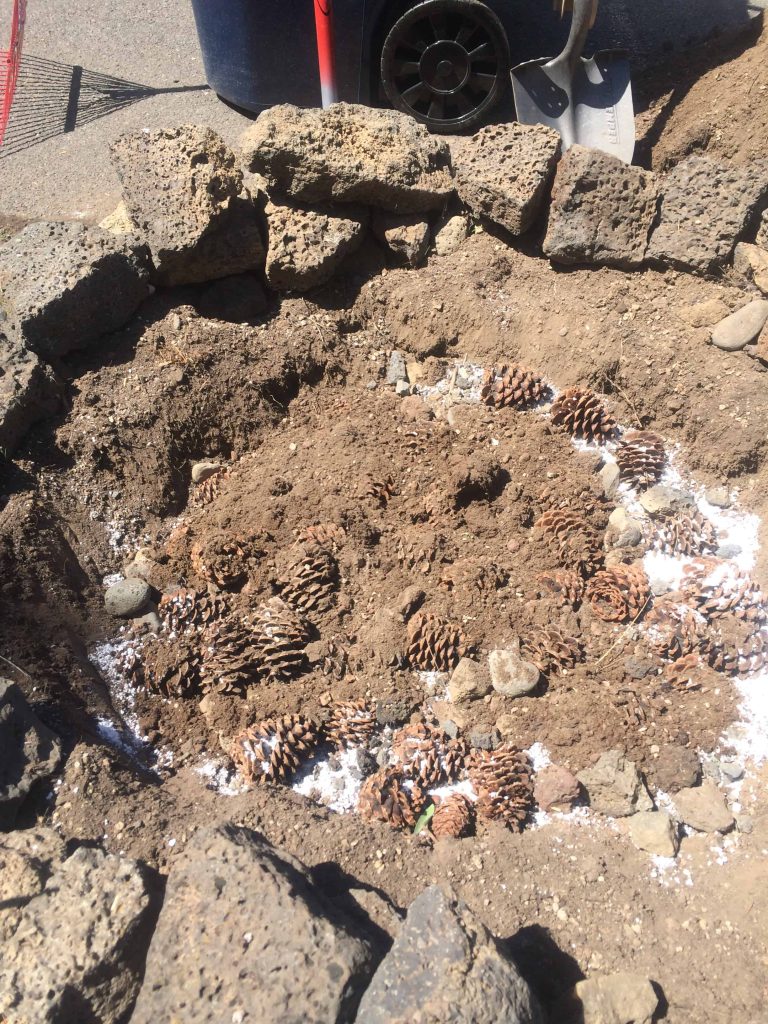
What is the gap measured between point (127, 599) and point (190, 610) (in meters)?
0.33

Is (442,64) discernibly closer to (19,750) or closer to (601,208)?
(601,208)

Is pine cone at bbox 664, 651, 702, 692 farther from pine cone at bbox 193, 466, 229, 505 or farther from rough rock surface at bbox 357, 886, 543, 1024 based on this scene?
pine cone at bbox 193, 466, 229, 505

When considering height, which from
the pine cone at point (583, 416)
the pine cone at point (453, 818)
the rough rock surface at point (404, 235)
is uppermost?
the rough rock surface at point (404, 235)

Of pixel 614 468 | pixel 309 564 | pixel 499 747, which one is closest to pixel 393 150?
pixel 614 468

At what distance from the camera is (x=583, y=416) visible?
3.64 meters

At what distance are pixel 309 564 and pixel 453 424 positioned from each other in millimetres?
1098

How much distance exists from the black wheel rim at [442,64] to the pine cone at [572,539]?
3.15 metres

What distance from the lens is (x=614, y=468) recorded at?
141 inches

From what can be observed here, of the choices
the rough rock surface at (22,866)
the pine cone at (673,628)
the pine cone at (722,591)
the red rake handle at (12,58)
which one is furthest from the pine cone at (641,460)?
the red rake handle at (12,58)

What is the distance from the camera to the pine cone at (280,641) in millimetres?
3018

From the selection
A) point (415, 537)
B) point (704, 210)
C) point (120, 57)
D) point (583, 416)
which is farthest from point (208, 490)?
point (120, 57)

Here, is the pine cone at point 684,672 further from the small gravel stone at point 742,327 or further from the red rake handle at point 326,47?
the red rake handle at point 326,47

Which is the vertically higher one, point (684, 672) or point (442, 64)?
point (442, 64)

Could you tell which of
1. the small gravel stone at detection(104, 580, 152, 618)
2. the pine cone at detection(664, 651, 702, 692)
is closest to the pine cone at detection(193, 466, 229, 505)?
the small gravel stone at detection(104, 580, 152, 618)
